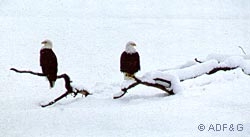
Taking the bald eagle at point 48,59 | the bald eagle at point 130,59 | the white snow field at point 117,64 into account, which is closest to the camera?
the white snow field at point 117,64

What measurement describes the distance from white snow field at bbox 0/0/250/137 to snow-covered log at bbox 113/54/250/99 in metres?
0.07

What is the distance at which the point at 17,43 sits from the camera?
10219mm

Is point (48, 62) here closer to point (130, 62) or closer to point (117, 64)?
point (130, 62)

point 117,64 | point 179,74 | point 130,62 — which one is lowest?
point 179,74

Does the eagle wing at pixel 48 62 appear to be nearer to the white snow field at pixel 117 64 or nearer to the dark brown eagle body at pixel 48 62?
the dark brown eagle body at pixel 48 62

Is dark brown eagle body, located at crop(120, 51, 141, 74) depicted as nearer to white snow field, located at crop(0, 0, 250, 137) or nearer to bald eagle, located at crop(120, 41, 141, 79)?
bald eagle, located at crop(120, 41, 141, 79)

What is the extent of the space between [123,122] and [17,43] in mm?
7527

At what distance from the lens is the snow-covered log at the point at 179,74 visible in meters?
4.02

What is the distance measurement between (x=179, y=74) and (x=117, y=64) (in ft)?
14.3

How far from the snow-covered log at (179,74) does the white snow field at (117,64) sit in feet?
0.24

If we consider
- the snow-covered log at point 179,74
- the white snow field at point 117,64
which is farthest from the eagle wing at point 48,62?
the snow-covered log at point 179,74

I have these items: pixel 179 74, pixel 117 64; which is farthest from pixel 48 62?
pixel 117 64

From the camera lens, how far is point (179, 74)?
4.20 m

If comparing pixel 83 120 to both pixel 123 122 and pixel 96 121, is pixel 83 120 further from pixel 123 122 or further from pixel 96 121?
pixel 123 122
